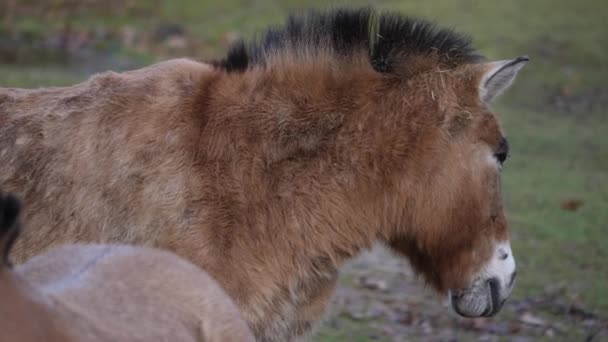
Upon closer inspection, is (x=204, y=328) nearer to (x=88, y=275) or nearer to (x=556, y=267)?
(x=88, y=275)

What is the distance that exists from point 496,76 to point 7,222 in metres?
2.60

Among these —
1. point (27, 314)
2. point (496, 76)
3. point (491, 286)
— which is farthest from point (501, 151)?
point (27, 314)

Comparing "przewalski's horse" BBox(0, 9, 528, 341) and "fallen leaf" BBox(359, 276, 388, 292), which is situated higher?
"przewalski's horse" BBox(0, 9, 528, 341)

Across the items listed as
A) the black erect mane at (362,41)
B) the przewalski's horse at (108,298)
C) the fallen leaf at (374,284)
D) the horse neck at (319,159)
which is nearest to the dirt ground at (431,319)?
the fallen leaf at (374,284)

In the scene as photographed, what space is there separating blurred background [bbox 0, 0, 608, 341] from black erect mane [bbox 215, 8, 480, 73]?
29cm

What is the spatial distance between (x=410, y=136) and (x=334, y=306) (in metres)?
2.79

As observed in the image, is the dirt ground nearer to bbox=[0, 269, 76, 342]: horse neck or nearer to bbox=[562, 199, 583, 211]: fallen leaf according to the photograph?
bbox=[562, 199, 583, 211]: fallen leaf

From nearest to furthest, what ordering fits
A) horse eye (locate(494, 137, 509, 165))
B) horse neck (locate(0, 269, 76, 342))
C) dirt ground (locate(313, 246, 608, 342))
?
horse neck (locate(0, 269, 76, 342)) < horse eye (locate(494, 137, 509, 165)) < dirt ground (locate(313, 246, 608, 342))

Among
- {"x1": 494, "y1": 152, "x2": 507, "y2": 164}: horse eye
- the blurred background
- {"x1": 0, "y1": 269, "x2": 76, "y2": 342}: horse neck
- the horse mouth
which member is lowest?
the blurred background

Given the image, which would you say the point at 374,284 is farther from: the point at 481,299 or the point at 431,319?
the point at 481,299

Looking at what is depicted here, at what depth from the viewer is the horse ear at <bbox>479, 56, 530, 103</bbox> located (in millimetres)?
4406

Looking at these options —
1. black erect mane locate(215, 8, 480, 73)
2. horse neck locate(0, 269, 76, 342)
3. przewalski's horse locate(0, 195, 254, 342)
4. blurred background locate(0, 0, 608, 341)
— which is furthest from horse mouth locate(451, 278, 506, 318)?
horse neck locate(0, 269, 76, 342)

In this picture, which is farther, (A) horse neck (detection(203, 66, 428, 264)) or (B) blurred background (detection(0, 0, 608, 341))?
(B) blurred background (detection(0, 0, 608, 341))

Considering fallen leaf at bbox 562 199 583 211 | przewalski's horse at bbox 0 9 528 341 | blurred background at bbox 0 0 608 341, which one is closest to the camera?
przewalski's horse at bbox 0 9 528 341
